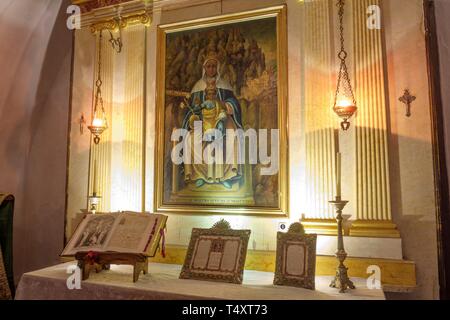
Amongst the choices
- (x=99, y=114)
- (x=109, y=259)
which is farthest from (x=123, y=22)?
(x=109, y=259)

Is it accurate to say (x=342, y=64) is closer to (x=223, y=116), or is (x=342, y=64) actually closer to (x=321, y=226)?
(x=223, y=116)

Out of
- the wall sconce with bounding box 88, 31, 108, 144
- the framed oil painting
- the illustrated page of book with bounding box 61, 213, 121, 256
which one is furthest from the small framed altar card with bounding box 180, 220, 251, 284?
the wall sconce with bounding box 88, 31, 108, 144

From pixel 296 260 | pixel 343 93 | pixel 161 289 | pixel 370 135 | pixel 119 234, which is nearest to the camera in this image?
pixel 161 289

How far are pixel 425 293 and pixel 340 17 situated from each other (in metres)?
2.96

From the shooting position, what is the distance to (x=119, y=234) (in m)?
3.51

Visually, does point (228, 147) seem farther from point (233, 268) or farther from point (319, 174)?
point (233, 268)

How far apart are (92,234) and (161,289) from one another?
938 millimetres

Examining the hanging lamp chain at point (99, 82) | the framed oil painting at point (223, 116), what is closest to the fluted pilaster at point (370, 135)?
the framed oil painting at point (223, 116)

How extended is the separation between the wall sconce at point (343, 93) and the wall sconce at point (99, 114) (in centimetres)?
301

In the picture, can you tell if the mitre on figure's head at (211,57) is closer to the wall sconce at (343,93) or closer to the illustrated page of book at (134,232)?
the wall sconce at (343,93)

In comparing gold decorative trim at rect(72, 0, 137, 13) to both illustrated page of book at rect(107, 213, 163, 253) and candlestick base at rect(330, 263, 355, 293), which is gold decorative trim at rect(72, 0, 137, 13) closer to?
illustrated page of book at rect(107, 213, 163, 253)

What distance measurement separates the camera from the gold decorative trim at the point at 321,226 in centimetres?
393

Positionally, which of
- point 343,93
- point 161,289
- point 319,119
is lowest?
point 161,289

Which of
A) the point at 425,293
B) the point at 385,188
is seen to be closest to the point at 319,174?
the point at 385,188
